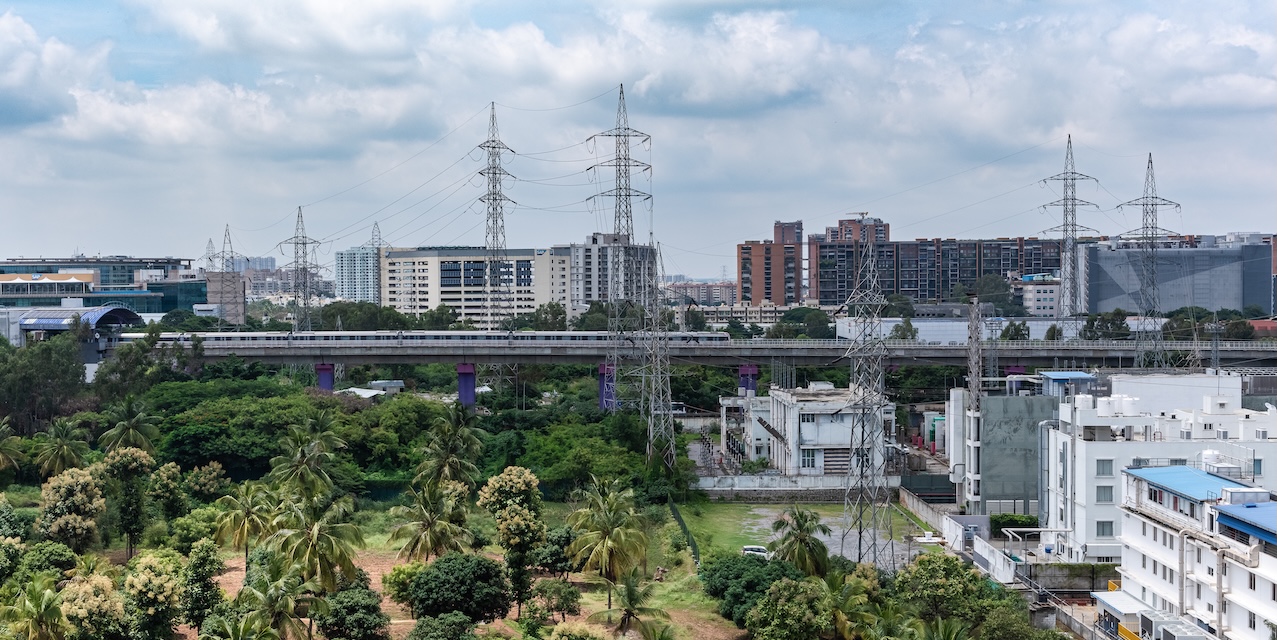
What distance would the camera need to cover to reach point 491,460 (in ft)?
124

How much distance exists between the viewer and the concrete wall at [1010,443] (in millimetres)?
31188

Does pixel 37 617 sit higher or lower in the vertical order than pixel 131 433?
lower

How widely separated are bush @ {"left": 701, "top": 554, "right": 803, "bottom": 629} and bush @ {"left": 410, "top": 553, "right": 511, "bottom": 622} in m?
3.95

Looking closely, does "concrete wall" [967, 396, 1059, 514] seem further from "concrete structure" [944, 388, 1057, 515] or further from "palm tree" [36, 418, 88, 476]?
"palm tree" [36, 418, 88, 476]

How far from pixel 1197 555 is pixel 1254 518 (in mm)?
2015

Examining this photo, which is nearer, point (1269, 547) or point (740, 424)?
point (1269, 547)

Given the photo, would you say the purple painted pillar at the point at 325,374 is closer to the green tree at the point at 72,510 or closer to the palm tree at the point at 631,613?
the green tree at the point at 72,510

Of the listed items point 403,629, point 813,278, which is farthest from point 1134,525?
point 813,278

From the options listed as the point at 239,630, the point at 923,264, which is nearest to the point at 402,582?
the point at 239,630

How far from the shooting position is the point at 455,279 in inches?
4176

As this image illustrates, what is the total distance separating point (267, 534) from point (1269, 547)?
17.0 m

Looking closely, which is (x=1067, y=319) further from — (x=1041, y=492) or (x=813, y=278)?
(x=1041, y=492)

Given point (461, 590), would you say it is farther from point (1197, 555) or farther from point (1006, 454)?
point (1006, 454)

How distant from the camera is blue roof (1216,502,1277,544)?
18.4 metres
